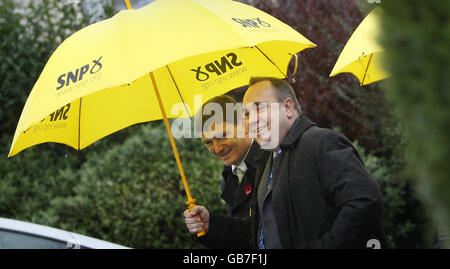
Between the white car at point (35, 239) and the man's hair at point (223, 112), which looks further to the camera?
the white car at point (35, 239)

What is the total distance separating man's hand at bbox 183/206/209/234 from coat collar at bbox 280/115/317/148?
2.64ft

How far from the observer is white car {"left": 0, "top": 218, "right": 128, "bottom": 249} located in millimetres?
4258

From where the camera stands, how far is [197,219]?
11.2 ft

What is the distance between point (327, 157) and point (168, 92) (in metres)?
1.59

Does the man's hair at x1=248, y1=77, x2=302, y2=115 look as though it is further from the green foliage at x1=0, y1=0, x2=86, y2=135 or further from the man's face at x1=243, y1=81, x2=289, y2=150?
the green foliage at x1=0, y1=0, x2=86, y2=135

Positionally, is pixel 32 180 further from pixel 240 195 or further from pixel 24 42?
pixel 240 195

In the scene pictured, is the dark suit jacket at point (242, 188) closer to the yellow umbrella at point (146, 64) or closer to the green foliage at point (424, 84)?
the yellow umbrella at point (146, 64)

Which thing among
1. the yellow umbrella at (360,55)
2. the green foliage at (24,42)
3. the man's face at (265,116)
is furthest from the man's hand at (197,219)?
the green foliage at (24,42)

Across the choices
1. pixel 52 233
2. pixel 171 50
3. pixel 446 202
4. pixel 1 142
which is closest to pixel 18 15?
pixel 1 142

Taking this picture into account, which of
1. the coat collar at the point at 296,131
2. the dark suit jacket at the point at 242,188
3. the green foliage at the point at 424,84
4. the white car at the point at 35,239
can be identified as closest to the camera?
the green foliage at the point at 424,84

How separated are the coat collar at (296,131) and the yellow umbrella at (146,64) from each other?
18.8 inches

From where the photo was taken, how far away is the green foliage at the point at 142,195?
6613 mm

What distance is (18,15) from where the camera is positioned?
9.16 metres
